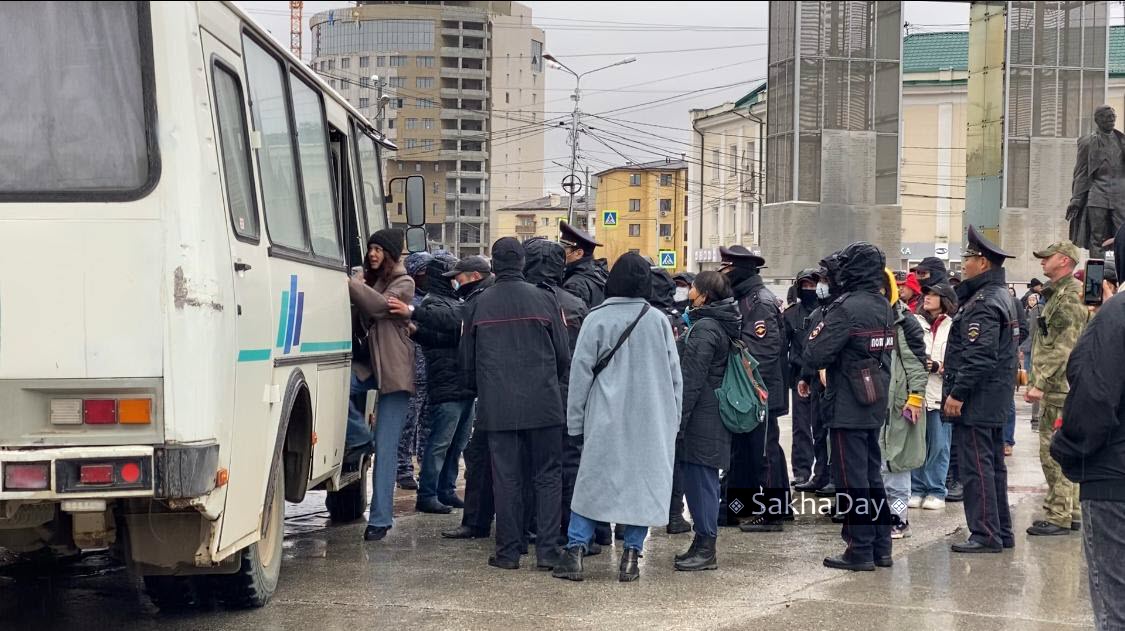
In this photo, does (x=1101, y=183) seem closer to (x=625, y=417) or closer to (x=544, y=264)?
(x=544, y=264)

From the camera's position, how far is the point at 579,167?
4969 cm

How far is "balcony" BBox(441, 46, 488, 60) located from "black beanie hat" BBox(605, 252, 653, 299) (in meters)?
81.6

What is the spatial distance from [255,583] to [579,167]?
43589mm

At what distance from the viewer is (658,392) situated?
775 centimetres

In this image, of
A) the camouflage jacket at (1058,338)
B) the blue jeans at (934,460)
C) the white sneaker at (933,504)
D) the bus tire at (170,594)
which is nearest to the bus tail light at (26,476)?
the bus tire at (170,594)

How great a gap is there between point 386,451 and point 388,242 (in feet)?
4.51

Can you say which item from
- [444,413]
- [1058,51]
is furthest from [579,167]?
[444,413]

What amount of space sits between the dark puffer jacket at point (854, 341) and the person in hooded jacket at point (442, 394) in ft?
8.19

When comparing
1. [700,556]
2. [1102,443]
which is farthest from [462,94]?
[1102,443]

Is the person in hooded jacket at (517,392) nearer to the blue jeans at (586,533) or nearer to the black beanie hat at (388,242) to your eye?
the blue jeans at (586,533)

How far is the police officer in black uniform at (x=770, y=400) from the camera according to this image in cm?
975

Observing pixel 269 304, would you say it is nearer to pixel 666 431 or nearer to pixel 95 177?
pixel 95 177

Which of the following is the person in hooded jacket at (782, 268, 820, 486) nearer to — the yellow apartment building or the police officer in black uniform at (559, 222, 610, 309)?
the police officer in black uniform at (559, 222, 610, 309)

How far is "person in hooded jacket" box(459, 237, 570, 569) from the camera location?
7988mm
